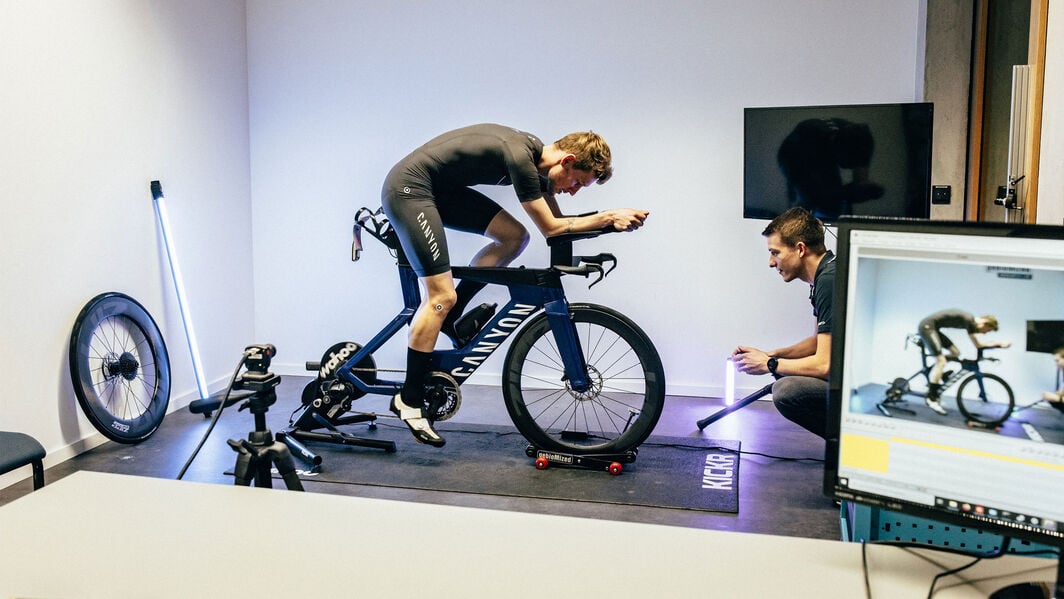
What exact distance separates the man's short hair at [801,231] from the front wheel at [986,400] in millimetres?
2137

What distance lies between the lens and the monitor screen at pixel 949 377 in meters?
0.98

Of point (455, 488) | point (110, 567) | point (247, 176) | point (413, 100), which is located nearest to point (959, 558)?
point (110, 567)

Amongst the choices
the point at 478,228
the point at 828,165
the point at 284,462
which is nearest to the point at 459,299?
the point at 478,228

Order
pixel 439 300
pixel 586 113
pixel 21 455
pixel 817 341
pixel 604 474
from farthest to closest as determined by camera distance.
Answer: pixel 586 113 → pixel 439 300 → pixel 604 474 → pixel 817 341 → pixel 21 455

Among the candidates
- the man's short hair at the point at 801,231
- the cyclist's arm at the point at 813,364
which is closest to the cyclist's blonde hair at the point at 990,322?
the cyclist's arm at the point at 813,364

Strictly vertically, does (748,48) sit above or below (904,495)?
above

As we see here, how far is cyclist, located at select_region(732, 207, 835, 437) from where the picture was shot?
277 cm

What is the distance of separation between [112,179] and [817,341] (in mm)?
3213

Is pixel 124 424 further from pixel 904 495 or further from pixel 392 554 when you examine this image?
pixel 904 495

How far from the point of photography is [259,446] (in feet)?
4.90

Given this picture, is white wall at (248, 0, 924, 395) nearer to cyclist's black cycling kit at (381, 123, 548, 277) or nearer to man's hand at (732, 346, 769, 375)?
cyclist's black cycling kit at (381, 123, 548, 277)

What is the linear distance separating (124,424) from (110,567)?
294cm

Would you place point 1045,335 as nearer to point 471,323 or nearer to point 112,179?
point 471,323

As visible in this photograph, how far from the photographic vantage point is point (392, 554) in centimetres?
116
